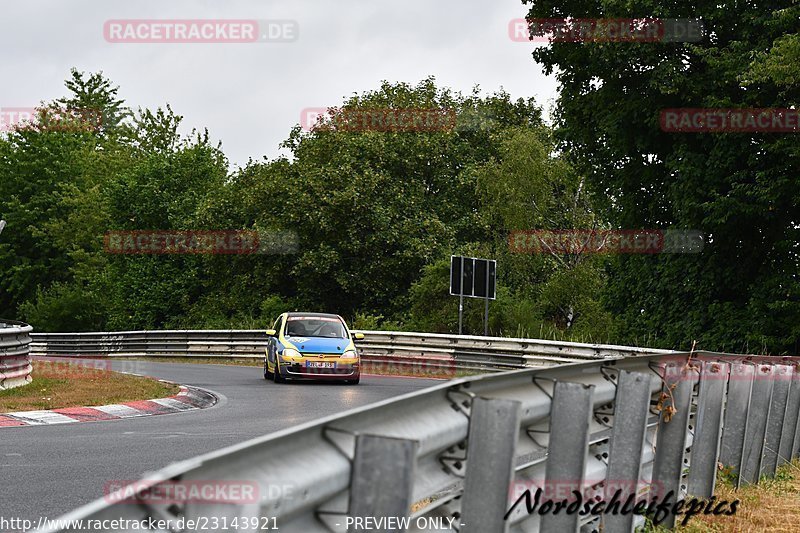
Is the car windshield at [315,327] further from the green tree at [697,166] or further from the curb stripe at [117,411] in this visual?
the green tree at [697,166]

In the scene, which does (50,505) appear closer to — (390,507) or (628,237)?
(390,507)

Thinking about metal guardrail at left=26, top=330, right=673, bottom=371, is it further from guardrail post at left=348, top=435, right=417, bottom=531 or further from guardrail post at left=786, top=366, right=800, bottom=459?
guardrail post at left=348, top=435, right=417, bottom=531

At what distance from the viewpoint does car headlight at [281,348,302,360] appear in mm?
22125

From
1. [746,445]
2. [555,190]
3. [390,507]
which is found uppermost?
[555,190]

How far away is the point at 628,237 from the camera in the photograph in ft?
102

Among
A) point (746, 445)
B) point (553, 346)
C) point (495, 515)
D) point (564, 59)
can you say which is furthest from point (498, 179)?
point (495, 515)

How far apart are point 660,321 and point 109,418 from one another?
19.1 m

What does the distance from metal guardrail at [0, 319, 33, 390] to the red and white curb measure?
2.49m

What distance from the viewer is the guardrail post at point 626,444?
5492mm

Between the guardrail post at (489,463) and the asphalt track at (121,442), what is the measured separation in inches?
152

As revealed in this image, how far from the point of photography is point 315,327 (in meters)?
23.1

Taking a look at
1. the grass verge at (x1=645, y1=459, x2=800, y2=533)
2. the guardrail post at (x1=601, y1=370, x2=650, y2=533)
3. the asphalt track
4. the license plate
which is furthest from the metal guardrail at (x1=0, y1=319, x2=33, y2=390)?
the guardrail post at (x1=601, y1=370, x2=650, y2=533)

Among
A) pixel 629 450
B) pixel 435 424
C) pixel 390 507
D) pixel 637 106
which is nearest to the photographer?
pixel 390 507

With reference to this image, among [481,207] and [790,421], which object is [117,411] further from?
[481,207]
